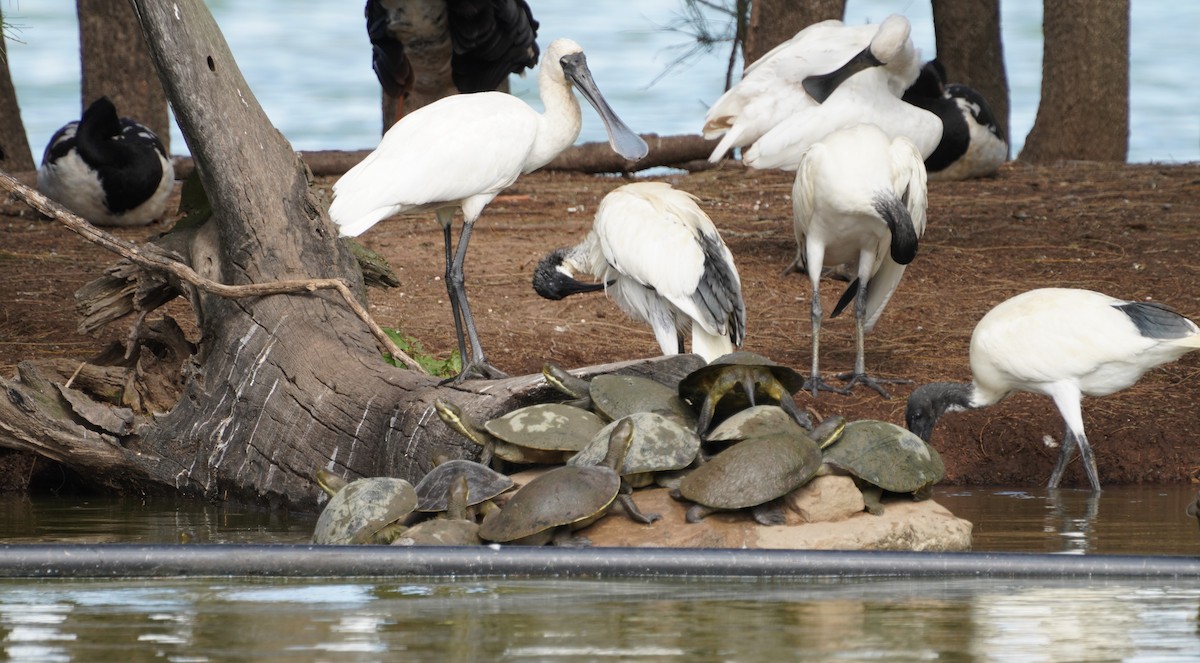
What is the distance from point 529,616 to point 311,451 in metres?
2.86

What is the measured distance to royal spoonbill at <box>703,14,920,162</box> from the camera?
952 cm

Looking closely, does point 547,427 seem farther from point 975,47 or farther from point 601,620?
point 975,47

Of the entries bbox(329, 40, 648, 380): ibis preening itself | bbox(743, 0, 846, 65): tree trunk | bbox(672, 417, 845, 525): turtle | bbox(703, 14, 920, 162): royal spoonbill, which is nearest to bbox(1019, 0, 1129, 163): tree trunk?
bbox(743, 0, 846, 65): tree trunk

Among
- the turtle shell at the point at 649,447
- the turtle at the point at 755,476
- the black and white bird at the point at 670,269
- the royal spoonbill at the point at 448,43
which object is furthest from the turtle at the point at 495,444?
the royal spoonbill at the point at 448,43

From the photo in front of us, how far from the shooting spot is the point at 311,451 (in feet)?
20.3

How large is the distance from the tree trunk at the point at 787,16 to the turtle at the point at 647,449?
7.26 metres

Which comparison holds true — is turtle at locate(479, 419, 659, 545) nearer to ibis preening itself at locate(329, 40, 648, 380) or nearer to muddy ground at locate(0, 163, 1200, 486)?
ibis preening itself at locate(329, 40, 648, 380)

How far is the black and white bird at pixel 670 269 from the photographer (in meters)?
6.82

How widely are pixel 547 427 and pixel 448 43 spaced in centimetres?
587

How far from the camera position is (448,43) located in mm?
10773

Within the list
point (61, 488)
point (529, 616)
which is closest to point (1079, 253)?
point (61, 488)

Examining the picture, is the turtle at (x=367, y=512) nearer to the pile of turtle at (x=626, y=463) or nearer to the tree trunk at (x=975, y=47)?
the pile of turtle at (x=626, y=463)

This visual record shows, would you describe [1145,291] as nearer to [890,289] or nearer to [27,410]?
[890,289]

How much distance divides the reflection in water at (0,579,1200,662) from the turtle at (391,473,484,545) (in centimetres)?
67
